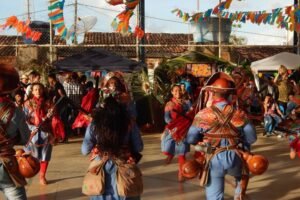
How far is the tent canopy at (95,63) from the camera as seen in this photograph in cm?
1148

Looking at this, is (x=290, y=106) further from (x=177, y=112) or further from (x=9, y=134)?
(x=9, y=134)

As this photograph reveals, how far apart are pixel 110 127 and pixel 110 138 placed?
9 centimetres

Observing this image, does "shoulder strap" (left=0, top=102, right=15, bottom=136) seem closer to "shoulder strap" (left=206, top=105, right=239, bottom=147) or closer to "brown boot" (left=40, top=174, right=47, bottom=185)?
"shoulder strap" (left=206, top=105, right=239, bottom=147)

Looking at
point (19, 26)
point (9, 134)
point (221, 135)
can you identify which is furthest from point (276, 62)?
point (9, 134)

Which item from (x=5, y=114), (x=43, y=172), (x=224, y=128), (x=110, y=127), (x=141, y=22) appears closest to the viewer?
(x=110, y=127)

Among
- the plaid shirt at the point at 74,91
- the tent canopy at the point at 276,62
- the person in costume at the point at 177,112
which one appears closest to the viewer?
the person in costume at the point at 177,112

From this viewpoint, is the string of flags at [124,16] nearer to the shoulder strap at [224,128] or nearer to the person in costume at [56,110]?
the person in costume at [56,110]

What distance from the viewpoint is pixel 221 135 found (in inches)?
180

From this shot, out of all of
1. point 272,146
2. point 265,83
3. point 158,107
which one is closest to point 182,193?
point 272,146

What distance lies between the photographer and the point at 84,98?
11.2 meters

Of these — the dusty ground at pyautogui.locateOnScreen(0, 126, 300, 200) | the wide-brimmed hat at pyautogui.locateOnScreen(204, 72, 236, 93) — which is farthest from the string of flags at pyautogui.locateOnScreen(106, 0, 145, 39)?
the wide-brimmed hat at pyautogui.locateOnScreen(204, 72, 236, 93)

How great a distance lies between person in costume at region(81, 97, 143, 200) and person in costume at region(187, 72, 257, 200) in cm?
77

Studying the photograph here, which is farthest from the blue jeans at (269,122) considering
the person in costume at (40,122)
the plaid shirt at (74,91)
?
the person in costume at (40,122)

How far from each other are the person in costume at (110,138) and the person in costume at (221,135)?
2.53ft
